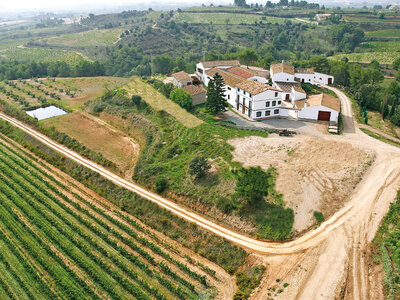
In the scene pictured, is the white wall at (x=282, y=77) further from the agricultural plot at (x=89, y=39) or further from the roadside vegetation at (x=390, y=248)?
the agricultural plot at (x=89, y=39)

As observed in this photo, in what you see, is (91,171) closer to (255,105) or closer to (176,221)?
(176,221)

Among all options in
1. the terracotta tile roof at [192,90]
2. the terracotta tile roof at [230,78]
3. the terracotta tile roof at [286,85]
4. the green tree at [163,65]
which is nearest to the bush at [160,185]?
the terracotta tile roof at [192,90]

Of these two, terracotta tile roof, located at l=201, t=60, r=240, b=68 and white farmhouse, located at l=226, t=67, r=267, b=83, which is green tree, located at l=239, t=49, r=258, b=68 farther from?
white farmhouse, located at l=226, t=67, r=267, b=83

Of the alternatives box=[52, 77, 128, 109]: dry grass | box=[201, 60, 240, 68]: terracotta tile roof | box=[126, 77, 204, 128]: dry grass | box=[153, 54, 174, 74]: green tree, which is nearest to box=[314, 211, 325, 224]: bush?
box=[126, 77, 204, 128]: dry grass

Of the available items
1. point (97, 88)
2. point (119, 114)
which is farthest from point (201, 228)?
point (97, 88)

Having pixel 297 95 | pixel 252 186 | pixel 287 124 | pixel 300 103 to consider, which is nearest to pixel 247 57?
pixel 297 95

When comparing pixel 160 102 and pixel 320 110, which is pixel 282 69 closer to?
pixel 320 110
